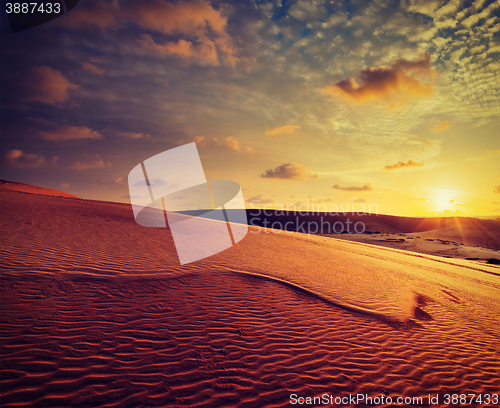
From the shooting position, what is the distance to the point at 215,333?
5445 mm

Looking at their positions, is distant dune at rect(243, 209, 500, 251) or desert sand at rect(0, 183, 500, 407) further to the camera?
distant dune at rect(243, 209, 500, 251)

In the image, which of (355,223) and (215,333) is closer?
(215,333)

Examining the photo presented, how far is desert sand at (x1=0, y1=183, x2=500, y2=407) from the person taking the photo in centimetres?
389

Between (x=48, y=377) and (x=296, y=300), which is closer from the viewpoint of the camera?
(x=48, y=377)

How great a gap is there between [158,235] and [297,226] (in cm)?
4884

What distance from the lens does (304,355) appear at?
506cm

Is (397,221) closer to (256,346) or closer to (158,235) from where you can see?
(158,235)

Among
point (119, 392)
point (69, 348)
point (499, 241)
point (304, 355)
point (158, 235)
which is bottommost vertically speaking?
point (499, 241)

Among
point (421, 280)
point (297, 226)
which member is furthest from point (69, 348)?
point (297, 226)

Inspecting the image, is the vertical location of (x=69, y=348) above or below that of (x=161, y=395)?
above

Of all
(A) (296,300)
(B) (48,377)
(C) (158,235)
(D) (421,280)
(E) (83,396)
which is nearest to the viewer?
(E) (83,396)

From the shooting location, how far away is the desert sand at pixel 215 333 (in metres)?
3.89

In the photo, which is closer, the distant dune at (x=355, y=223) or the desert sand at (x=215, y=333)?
the desert sand at (x=215, y=333)

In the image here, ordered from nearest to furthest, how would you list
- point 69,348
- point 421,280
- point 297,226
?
point 69,348, point 421,280, point 297,226
